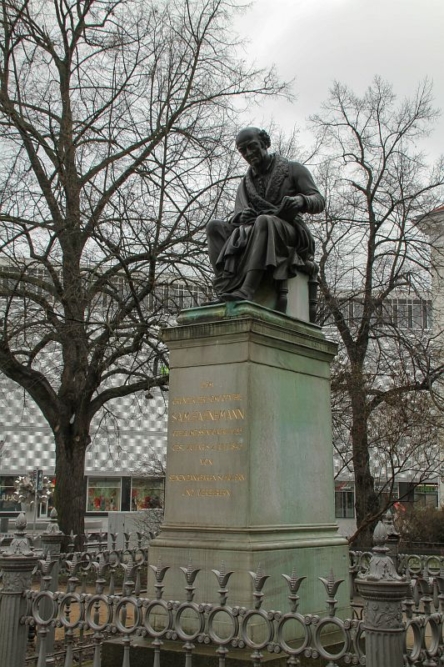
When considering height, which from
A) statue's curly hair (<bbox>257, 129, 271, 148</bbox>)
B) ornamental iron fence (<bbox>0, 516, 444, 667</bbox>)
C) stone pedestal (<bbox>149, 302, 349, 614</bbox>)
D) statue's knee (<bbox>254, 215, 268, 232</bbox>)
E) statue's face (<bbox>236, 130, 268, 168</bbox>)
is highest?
statue's curly hair (<bbox>257, 129, 271, 148</bbox>)

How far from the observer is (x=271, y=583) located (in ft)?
20.3

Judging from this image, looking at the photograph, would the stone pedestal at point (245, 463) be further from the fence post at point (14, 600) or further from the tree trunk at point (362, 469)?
the tree trunk at point (362, 469)

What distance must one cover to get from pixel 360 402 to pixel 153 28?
909 centimetres

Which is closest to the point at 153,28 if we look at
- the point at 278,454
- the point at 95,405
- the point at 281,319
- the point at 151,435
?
the point at 95,405

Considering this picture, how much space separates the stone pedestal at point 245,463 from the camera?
20.8 feet

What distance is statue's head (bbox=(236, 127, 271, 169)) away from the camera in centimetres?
782

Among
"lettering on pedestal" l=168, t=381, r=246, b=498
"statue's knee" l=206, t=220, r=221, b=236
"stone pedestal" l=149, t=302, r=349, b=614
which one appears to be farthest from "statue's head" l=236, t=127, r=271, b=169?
"lettering on pedestal" l=168, t=381, r=246, b=498

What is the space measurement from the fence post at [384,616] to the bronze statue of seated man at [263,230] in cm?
317

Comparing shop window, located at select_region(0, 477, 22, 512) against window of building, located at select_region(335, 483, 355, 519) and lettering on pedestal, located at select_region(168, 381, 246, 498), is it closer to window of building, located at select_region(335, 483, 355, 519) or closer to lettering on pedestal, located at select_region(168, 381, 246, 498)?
window of building, located at select_region(335, 483, 355, 519)

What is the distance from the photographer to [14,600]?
606 cm

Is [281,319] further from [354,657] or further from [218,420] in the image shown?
[354,657]

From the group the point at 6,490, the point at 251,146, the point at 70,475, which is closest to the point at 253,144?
the point at 251,146

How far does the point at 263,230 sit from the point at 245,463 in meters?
2.24

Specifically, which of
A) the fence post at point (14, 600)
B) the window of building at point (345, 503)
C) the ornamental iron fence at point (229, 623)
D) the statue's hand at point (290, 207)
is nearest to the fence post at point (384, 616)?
the ornamental iron fence at point (229, 623)
